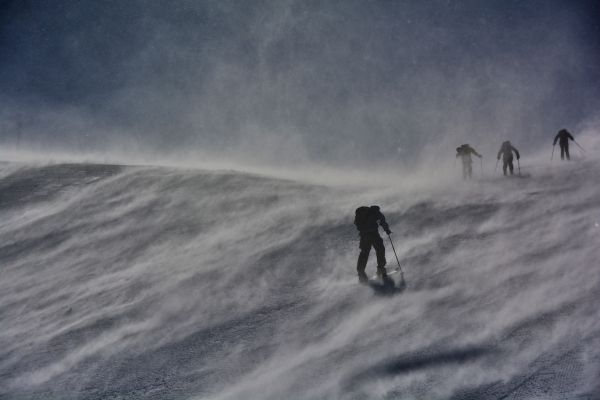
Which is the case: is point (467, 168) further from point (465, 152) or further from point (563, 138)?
point (563, 138)

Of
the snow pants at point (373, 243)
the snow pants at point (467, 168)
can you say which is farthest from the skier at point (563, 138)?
the snow pants at point (373, 243)

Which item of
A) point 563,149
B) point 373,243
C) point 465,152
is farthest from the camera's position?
point 563,149

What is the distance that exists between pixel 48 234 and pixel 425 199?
739 inches

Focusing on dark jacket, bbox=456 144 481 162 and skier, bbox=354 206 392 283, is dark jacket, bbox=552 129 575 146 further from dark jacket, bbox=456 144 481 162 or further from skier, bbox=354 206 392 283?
skier, bbox=354 206 392 283

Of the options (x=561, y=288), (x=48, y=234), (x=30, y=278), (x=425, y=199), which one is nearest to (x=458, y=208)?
(x=425, y=199)

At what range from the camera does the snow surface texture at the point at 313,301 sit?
9445mm

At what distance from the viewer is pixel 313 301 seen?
12.6 meters

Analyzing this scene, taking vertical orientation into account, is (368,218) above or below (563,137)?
below

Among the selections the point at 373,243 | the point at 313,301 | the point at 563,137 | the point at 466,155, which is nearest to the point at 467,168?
the point at 466,155

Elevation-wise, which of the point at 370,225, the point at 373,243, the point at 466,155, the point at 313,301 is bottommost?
the point at 313,301

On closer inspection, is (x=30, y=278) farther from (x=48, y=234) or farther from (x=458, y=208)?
(x=458, y=208)

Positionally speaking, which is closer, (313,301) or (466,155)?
(313,301)

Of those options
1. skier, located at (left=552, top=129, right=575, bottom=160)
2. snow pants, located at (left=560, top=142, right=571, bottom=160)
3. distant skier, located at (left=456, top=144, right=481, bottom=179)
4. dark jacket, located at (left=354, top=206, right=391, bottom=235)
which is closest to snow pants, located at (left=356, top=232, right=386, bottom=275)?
dark jacket, located at (left=354, top=206, right=391, bottom=235)

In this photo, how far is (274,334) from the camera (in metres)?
11.4
